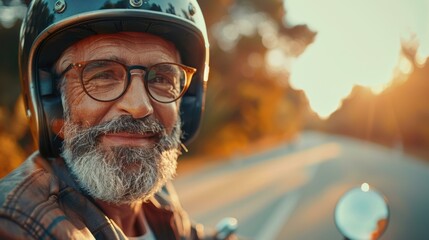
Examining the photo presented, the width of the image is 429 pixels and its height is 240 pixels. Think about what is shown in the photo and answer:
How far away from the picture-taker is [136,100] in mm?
1547

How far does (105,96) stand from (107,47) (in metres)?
0.19

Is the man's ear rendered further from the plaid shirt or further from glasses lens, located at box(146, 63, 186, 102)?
glasses lens, located at box(146, 63, 186, 102)

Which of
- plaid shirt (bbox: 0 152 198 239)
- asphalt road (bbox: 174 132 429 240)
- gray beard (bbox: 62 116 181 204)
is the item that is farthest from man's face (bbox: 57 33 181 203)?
asphalt road (bbox: 174 132 429 240)

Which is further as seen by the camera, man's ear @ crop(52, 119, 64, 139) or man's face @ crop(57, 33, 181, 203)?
man's ear @ crop(52, 119, 64, 139)

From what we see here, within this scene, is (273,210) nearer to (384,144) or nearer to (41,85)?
(41,85)

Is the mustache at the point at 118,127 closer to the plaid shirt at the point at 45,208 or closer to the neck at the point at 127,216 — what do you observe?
the plaid shirt at the point at 45,208

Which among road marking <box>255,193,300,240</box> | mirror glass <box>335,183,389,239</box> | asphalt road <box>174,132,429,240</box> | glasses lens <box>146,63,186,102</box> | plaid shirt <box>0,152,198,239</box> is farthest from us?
asphalt road <box>174,132,429,240</box>

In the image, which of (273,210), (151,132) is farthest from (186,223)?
(273,210)

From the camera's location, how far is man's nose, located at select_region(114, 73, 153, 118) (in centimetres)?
153

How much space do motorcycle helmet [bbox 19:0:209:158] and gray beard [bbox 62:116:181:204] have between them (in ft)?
0.45

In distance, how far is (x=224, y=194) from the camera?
393 inches

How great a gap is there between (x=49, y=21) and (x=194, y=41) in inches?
24.9

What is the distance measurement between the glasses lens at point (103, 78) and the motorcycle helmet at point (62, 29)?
0.13 meters

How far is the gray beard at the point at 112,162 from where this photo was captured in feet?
4.97
